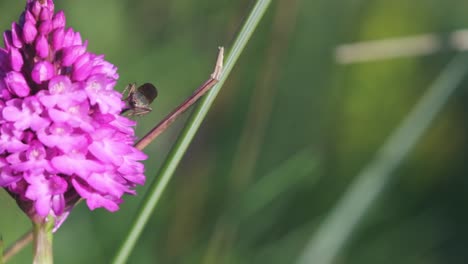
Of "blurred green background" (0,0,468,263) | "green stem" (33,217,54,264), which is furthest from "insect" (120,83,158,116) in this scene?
"blurred green background" (0,0,468,263)

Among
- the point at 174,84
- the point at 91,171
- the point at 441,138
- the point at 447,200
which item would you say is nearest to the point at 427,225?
the point at 447,200

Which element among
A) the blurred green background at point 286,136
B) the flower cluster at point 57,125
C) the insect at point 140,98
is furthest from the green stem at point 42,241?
the blurred green background at point 286,136

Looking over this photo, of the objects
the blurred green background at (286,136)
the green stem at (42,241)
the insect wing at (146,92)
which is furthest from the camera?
the blurred green background at (286,136)

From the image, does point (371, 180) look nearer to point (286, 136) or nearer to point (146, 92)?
point (286, 136)

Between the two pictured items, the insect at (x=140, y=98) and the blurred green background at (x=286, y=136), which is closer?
the insect at (x=140, y=98)

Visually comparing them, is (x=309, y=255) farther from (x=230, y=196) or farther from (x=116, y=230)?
(x=116, y=230)

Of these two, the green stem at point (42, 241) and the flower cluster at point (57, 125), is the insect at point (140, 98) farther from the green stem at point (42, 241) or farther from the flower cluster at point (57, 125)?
the green stem at point (42, 241)

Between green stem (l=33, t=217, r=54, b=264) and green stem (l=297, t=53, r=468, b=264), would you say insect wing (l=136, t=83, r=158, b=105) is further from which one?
green stem (l=297, t=53, r=468, b=264)
